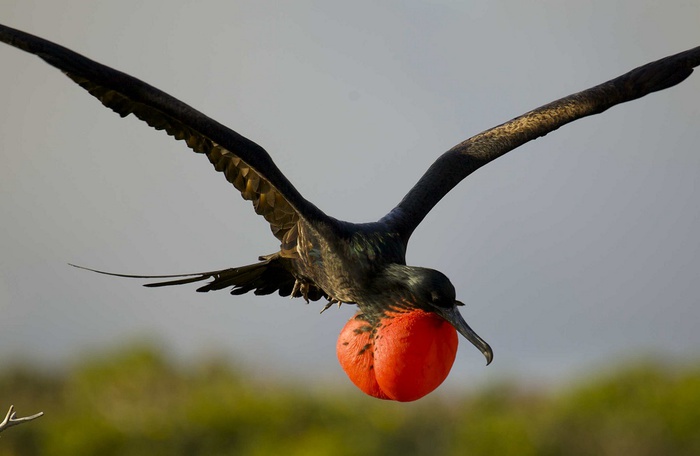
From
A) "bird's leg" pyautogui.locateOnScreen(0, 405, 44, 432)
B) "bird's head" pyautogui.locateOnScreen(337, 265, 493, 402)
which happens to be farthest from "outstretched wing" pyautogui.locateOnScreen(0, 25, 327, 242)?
"bird's leg" pyautogui.locateOnScreen(0, 405, 44, 432)

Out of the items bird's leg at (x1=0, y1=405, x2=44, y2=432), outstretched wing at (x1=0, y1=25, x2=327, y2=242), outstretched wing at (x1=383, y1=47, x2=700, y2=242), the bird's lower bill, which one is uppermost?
outstretched wing at (x1=383, y1=47, x2=700, y2=242)

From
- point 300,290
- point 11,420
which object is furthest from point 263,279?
point 11,420

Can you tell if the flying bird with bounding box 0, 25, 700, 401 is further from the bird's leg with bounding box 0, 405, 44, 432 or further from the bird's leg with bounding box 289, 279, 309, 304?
the bird's leg with bounding box 0, 405, 44, 432

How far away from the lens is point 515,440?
3619cm

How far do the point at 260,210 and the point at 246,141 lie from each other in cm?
A: 95

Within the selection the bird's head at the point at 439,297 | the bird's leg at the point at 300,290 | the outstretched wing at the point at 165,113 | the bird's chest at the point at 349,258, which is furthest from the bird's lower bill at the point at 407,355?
the bird's leg at the point at 300,290

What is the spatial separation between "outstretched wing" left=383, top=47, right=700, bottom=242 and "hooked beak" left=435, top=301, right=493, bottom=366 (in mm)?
1494

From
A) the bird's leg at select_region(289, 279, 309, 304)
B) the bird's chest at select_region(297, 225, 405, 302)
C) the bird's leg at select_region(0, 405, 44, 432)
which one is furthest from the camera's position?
the bird's leg at select_region(289, 279, 309, 304)

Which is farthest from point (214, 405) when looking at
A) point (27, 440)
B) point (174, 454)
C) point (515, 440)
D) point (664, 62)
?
point (664, 62)

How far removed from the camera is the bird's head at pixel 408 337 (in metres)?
6.05

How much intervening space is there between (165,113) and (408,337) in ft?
5.49

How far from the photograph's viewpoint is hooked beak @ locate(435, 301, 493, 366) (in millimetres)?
5820

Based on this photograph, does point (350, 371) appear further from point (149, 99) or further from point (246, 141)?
point (149, 99)

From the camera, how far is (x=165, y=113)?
643 centimetres
